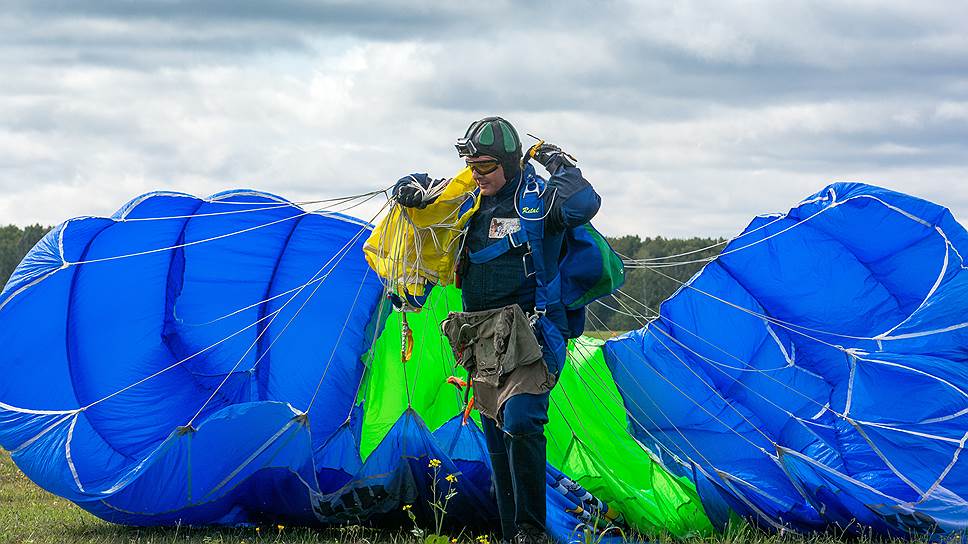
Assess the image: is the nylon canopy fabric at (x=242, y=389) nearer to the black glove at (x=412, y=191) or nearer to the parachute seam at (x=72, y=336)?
the parachute seam at (x=72, y=336)

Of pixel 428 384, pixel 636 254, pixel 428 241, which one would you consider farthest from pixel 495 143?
pixel 636 254

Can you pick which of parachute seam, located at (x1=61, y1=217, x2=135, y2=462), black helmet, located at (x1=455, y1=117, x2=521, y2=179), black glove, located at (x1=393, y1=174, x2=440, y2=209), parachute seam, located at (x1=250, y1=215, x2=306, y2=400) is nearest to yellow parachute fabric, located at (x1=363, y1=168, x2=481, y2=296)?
black glove, located at (x1=393, y1=174, x2=440, y2=209)

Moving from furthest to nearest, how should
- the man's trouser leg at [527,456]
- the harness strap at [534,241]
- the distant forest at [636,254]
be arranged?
the distant forest at [636,254] → the harness strap at [534,241] → the man's trouser leg at [527,456]

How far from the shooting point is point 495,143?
5.34 metres

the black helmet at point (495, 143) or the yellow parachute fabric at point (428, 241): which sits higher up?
the black helmet at point (495, 143)

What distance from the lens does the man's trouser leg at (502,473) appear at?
542 cm

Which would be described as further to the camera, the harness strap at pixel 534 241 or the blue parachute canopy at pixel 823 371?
the blue parachute canopy at pixel 823 371

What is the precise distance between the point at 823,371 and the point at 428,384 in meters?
2.47

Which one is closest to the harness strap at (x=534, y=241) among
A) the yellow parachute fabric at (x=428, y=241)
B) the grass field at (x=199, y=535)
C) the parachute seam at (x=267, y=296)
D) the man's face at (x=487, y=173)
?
the man's face at (x=487, y=173)

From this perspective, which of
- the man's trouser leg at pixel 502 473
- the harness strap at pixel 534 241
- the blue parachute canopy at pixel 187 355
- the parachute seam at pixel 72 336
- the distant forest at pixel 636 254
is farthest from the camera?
the distant forest at pixel 636 254

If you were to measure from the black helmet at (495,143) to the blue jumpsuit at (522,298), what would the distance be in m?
0.10

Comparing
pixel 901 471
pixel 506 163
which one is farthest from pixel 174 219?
pixel 901 471

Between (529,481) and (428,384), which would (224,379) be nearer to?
(428,384)

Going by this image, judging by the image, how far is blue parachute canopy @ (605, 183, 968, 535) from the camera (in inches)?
241
